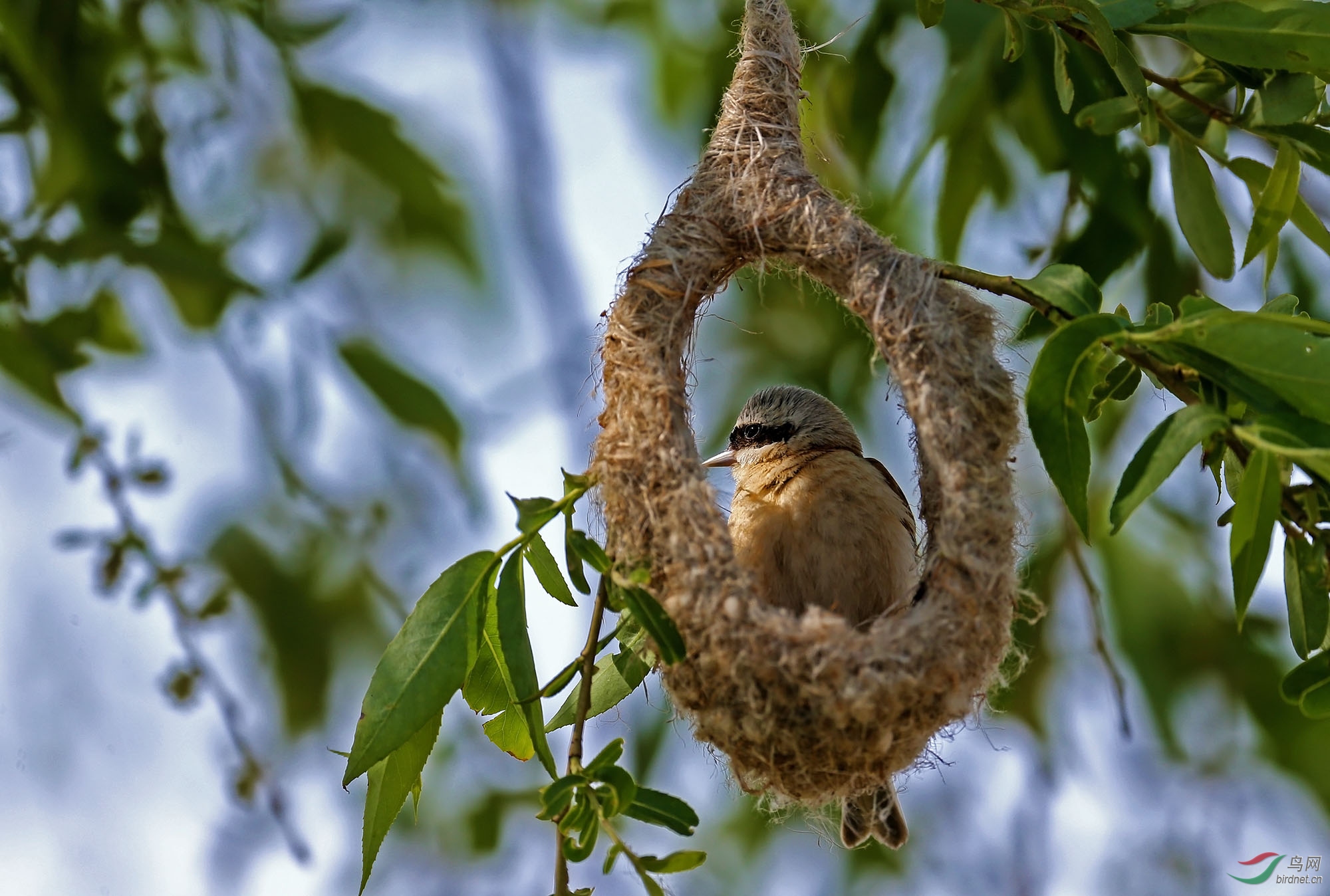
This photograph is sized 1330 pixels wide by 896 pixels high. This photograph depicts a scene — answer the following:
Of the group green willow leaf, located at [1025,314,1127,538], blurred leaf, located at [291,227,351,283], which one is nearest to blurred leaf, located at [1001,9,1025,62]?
green willow leaf, located at [1025,314,1127,538]

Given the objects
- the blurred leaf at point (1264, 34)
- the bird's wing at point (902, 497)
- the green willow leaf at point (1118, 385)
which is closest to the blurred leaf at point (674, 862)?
the green willow leaf at point (1118, 385)

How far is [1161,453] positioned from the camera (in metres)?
1.66

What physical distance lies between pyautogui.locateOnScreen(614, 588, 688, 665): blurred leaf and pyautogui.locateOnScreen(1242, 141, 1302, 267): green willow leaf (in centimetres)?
130

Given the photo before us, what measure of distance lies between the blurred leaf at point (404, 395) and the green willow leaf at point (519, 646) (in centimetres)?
193

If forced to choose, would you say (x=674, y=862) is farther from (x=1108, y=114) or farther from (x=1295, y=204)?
(x=1295, y=204)

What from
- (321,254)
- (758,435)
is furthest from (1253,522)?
(321,254)

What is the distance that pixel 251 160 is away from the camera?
4.53 meters

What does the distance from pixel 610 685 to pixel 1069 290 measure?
3.49 ft

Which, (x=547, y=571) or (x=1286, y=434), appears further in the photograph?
(x=547, y=571)

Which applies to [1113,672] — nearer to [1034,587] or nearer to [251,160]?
[1034,587]

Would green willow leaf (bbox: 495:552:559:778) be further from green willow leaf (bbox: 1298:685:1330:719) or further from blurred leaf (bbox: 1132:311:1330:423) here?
green willow leaf (bbox: 1298:685:1330:719)

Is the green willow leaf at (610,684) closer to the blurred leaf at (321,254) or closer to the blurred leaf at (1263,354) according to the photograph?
the blurred leaf at (1263,354)

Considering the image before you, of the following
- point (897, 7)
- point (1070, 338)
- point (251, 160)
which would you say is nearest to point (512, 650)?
point (1070, 338)

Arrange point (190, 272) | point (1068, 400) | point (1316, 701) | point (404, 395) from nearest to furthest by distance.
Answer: point (1068, 400)
point (1316, 701)
point (190, 272)
point (404, 395)
